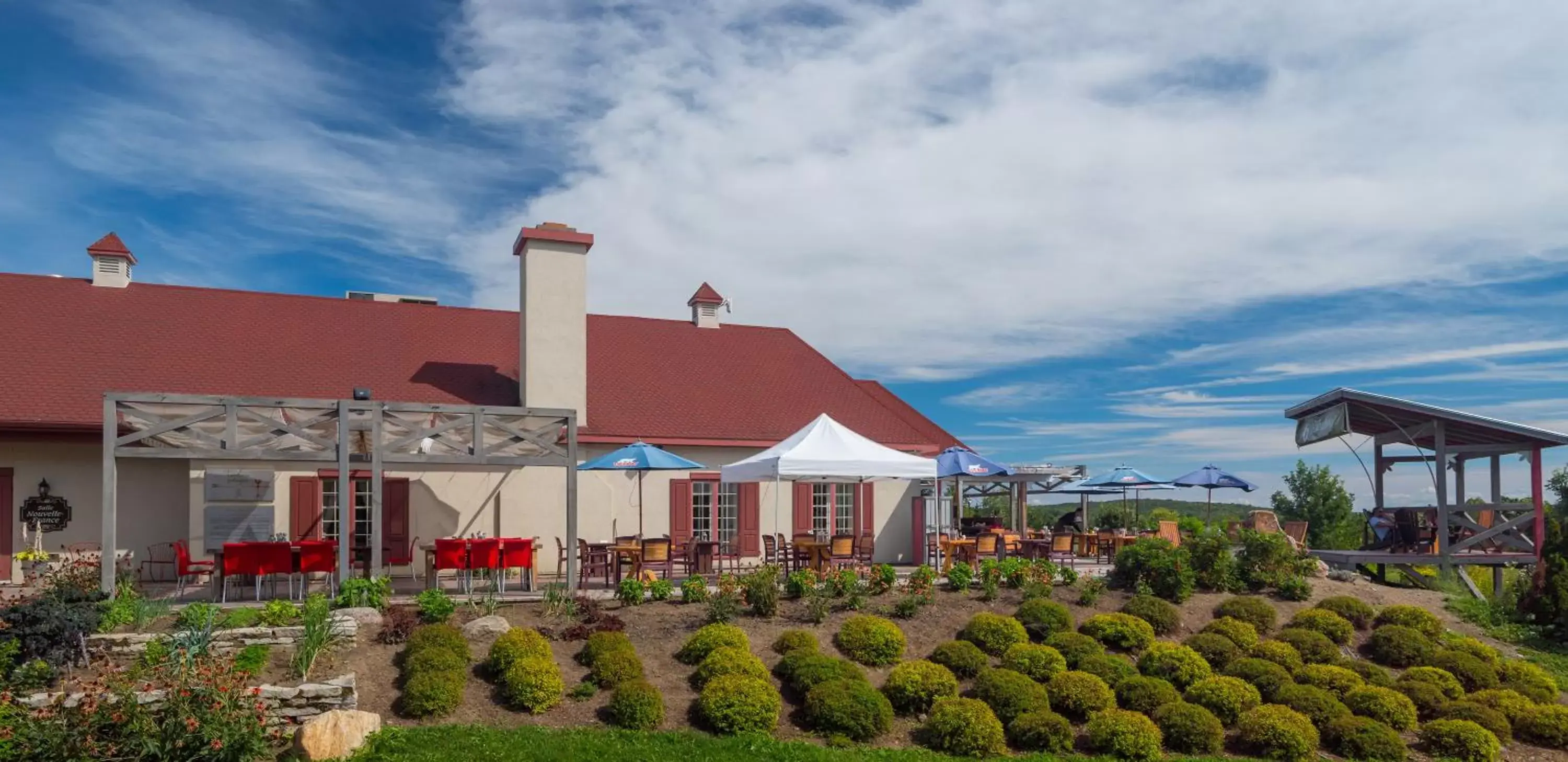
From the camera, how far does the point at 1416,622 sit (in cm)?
1450

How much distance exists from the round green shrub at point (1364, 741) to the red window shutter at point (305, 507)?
46.7ft

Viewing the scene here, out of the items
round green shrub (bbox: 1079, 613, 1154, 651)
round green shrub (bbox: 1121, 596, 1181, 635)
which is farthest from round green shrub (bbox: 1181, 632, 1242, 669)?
round green shrub (bbox: 1121, 596, 1181, 635)

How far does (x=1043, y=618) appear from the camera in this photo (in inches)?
527

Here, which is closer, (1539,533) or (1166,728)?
(1166,728)

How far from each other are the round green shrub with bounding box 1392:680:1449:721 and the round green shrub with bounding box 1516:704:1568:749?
2.38 ft

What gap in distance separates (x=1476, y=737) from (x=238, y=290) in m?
20.9

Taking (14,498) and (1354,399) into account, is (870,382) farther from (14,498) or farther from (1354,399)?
(14,498)

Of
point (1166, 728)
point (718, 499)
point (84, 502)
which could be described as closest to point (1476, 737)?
point (1166, 728)

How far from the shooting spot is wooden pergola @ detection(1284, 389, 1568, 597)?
1716 centimetres

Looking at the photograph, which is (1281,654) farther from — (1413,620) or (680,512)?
(680,512)

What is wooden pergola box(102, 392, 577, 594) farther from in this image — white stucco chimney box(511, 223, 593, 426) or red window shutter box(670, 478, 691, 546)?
red window shutter box(670, 478, 691, 546)

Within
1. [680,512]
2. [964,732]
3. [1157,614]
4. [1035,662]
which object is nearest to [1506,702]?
[1157,614]

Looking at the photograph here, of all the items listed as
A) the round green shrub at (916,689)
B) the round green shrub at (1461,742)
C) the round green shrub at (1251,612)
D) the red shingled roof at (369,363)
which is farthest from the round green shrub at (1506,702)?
the red shingled roof at (369,363)

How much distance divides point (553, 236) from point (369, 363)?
13.7 feet
